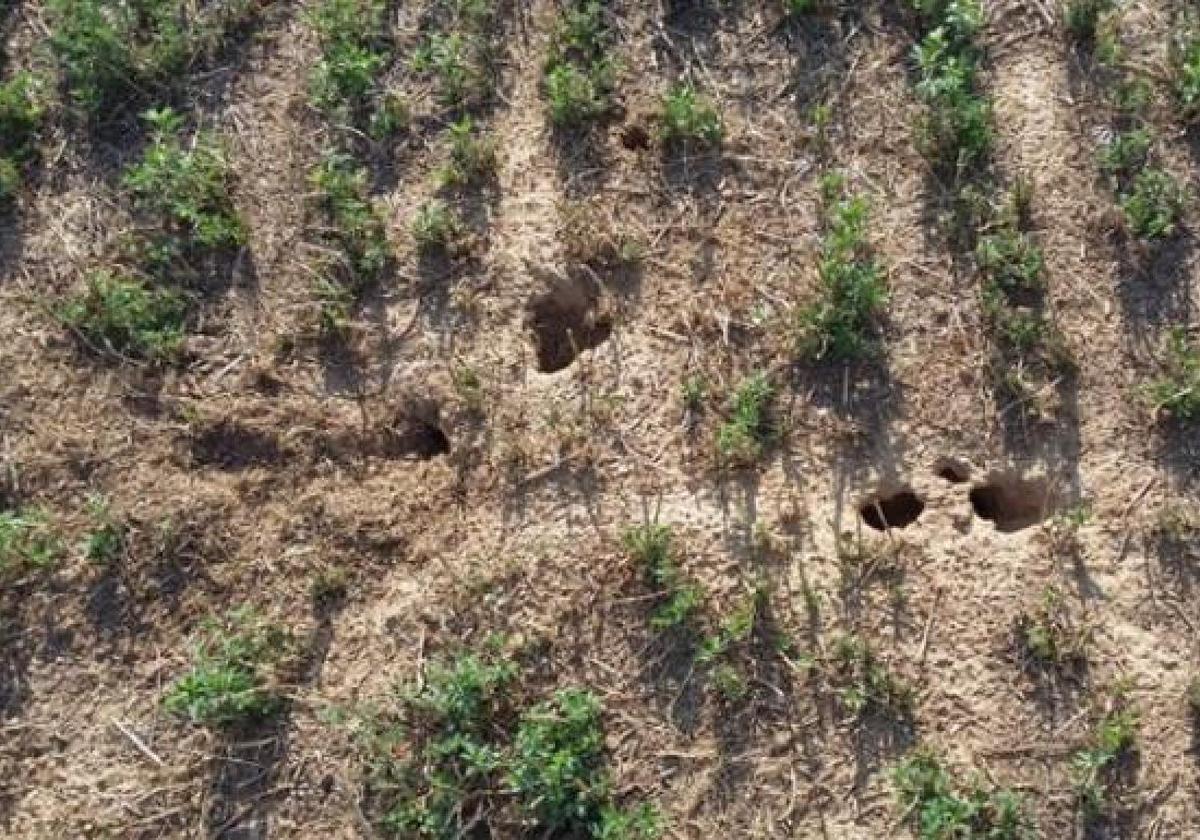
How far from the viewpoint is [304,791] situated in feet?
12.5

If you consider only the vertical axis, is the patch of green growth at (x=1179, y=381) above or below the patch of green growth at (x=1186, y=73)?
below

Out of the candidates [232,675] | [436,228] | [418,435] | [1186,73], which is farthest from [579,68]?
[232,675]

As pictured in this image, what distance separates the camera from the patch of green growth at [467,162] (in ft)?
14.1

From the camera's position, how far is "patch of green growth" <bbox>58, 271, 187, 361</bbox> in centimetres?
426

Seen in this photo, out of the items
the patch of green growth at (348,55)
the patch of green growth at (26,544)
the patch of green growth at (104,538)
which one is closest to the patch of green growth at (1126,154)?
the patch of green growth at (348,55)

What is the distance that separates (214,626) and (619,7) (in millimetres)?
2392

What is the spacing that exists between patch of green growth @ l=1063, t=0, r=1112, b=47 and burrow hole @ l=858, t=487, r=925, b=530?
1.61 meters

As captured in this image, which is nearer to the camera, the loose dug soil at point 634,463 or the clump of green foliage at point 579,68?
the loose dug soil at point 634,463

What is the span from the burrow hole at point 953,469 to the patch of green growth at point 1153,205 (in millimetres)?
914

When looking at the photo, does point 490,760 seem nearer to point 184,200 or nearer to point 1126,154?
point 184,200

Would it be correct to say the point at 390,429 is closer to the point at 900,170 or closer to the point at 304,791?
the point at 304,791

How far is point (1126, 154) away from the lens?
410 centimetres

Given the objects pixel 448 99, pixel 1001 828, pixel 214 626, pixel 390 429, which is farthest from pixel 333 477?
pixel 1001 828

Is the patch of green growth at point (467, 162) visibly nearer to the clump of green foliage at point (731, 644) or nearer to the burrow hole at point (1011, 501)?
the clump of green foliage at point (731, 644)
